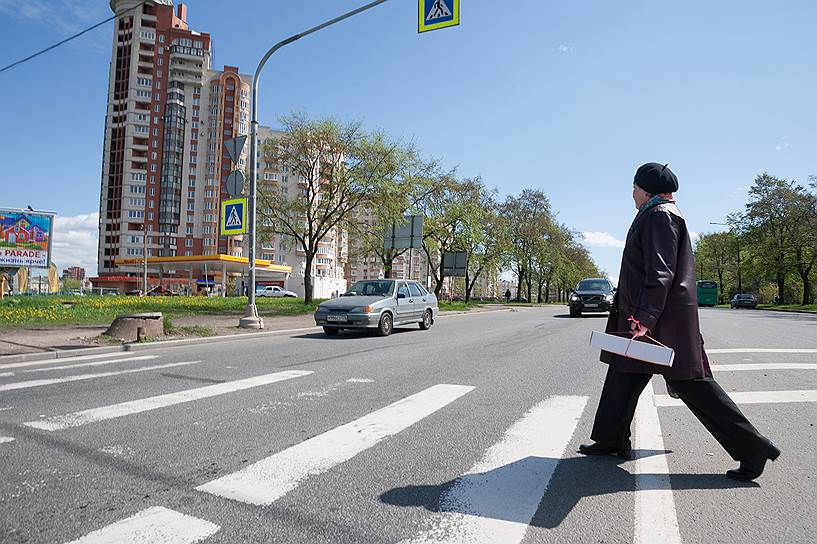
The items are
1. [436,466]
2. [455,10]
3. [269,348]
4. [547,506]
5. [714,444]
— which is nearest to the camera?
[547,506]

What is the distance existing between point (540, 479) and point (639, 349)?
994 millimetres

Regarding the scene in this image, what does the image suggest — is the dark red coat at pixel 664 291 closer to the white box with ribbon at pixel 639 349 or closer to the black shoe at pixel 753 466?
the white box with ribbon at pixel 639 349

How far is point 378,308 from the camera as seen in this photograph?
12.8m

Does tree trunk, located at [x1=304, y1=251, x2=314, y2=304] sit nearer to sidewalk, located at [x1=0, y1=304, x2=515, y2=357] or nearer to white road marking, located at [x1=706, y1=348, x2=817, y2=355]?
sidewalk, located at [x1=0, y1=304, x2=515, y2=357]

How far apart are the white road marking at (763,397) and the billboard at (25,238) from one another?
2574 cm

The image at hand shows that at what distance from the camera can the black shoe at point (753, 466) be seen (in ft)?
10.1

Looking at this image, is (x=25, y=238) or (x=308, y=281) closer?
(x=25, y=238)

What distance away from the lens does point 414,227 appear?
25562 mm

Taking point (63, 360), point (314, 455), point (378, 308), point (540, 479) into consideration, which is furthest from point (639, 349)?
point (378, 308)

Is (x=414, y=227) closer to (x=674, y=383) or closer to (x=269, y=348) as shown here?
(x=269, y=348)

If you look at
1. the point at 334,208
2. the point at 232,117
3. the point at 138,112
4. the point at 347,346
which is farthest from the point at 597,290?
the point at 138,112

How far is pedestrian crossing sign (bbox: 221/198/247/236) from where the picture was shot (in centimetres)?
1442

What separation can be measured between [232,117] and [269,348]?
93144mm

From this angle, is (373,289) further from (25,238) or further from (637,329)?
(25,238)
